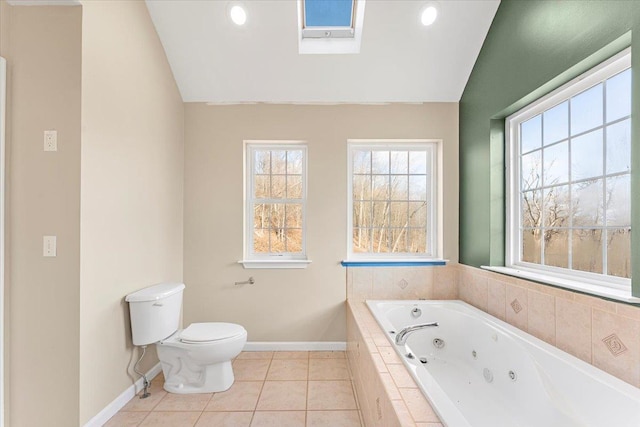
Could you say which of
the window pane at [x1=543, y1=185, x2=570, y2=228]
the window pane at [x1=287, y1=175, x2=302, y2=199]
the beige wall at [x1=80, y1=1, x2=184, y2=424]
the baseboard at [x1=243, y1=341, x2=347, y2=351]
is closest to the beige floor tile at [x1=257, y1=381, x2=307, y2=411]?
the baseboard at [x1=243, y1=341, x2=347, y2=351]

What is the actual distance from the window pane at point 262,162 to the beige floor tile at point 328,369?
1.71m

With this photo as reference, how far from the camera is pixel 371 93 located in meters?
2.86

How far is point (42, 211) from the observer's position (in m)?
1.71

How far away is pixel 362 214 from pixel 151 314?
1.87 metres

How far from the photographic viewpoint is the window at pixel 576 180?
1586mm

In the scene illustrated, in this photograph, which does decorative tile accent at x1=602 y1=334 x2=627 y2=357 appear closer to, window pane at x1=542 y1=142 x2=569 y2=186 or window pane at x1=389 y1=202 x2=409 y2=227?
window pane at x1=542 y1=142 x2=569 y2=186

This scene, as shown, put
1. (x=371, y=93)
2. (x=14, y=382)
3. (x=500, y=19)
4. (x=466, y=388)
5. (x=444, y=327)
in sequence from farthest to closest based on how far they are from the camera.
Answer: (x=371, y=93) → (x=444, y=327) → (x=500, y=19) → (x=466, y=388) → (x=14, y=382)

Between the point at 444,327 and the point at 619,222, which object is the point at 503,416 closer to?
the point at 444,327

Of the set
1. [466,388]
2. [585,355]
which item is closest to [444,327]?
[466,388]

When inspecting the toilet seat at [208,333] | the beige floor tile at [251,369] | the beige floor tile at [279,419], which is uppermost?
the toilet seat at [208,333]

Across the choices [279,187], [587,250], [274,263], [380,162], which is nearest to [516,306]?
[587,250]

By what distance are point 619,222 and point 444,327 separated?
53.1 inches

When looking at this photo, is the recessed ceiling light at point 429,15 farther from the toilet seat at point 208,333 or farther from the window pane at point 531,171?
the toilet seat at point 208,333

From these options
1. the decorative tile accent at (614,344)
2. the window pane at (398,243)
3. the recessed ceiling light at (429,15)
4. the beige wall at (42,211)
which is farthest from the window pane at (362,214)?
the beige wall at (42,211)
